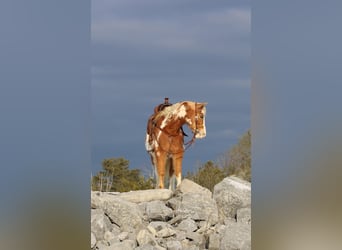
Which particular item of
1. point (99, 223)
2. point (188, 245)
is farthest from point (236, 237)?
point (99, 223)

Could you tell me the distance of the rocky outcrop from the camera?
2.83 meters

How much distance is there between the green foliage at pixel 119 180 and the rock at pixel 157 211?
111mm

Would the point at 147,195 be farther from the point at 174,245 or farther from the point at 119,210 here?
the point at 174,245

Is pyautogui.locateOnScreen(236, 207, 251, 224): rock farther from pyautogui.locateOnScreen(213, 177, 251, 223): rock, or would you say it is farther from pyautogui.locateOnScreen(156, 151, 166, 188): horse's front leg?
pyautogui.locateOnScreen(156, 151, 166, 188): horse's front leg

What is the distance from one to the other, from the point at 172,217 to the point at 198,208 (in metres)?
0.12

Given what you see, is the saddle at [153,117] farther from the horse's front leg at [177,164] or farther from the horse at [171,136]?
the horse's front leg at [177,164]

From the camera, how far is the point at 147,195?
116 inches

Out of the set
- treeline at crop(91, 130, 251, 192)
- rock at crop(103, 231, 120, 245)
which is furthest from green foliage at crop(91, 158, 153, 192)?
rock at crop(103, 231, 120, 245)

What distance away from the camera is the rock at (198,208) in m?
2.88

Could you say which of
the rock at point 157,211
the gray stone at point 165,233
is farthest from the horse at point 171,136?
the gray stone at point 165,233
